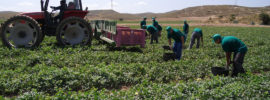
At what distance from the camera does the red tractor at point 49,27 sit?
9.13m

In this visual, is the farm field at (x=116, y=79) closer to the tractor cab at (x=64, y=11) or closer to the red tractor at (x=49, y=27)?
the red tractor at (x=49, y=27)

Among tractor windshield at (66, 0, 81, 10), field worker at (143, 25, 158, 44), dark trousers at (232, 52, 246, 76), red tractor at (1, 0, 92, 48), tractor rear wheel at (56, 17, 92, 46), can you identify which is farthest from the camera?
field worker at (143, 25, 158, 44)

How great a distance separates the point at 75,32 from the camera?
1016cm

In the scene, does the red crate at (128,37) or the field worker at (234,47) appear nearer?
the field worker at (234,47)

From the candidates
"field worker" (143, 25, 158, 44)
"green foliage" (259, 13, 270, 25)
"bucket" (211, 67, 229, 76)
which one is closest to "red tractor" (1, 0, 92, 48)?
"field worker" (143, 25, 158, 44)

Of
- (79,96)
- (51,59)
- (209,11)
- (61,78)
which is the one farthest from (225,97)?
(209,11)

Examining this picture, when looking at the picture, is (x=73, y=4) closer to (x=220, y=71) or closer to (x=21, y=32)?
(x=21, y=32)

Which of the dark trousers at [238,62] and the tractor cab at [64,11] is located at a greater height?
the tractor cab at [64,11]

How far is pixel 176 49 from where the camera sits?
8.96m

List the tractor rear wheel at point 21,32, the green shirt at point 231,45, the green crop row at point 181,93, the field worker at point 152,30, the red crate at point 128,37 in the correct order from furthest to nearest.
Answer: the field worker at point 152,30, the red crate at point 128,37, the tractor rear wheel at point 21,32, the green shirt at point 231,45, the green crop row at point 181,93

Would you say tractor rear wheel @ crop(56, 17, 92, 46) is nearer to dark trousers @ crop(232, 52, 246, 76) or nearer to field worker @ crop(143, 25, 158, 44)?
field worker @ crop(143, 25, 158, 44)

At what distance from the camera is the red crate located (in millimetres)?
9973

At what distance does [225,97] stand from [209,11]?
134445 mm

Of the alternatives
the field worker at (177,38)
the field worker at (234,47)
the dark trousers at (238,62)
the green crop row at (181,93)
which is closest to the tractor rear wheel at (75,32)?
the field worker at (177,38)
